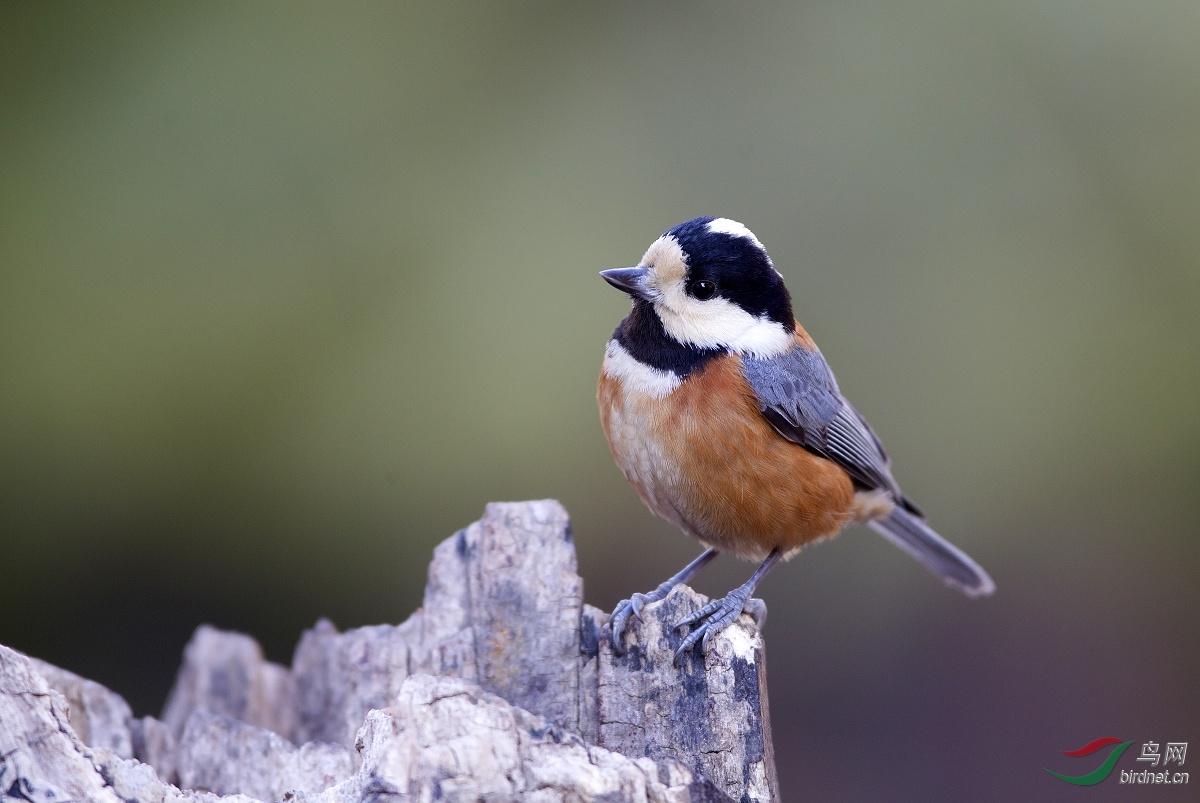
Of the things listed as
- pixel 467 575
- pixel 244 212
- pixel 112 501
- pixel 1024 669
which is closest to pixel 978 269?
pixel 1024 669

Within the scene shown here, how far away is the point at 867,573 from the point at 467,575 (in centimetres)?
346

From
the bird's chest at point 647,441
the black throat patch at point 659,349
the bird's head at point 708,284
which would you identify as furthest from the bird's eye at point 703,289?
the bird's chest at point 647,441

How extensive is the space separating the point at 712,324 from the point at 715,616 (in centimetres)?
123

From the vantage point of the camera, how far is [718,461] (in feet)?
13.8

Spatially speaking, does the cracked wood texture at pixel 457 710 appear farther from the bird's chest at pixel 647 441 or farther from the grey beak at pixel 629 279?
the grey beak at pixel 629 279

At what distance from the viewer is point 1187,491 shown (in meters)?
6.70

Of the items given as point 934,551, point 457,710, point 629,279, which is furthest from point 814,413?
point 457,710

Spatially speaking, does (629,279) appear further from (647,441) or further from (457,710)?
(457,710)

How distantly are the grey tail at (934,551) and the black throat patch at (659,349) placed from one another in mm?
1872

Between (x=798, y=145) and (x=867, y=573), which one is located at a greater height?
(x=798, y=145)

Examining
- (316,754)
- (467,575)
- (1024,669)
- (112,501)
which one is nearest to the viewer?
(316,754)

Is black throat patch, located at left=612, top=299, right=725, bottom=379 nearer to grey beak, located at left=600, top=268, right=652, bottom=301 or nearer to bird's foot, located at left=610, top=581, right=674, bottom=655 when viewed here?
grey beak, located at left=600, top=268, right=652, bottom=301

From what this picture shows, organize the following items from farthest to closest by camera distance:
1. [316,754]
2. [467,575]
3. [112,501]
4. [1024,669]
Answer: [1024,669], [112,501], [467,575], [316,754]

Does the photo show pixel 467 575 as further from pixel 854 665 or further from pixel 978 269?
pixel 978 269
